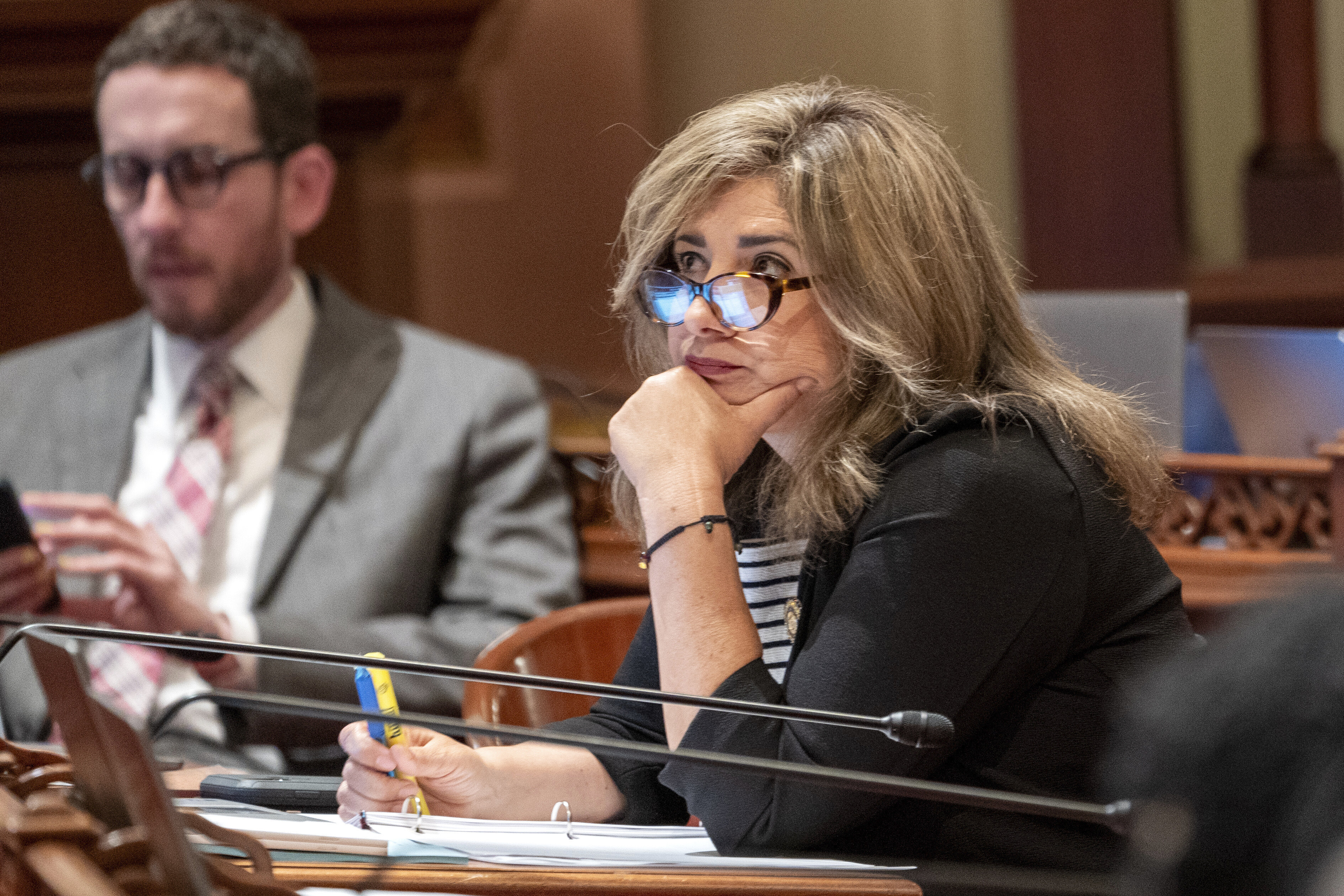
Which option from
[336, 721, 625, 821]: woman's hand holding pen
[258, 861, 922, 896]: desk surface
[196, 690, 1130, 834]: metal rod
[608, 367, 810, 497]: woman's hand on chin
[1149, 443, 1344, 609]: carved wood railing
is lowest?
[1149, 443, 1344, 609]: carved wood railing

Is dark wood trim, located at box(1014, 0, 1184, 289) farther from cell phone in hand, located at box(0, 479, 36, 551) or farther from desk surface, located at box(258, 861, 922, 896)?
desk surface, located at box(258, 861, 922, 896)

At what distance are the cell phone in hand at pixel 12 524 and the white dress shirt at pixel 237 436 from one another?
283 mm

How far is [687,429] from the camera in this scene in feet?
4.51

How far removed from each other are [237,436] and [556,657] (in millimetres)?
926

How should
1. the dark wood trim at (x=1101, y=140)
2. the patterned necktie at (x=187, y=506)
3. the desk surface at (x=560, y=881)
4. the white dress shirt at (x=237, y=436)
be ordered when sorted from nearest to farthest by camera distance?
the desk surface at (x=560, y=881), the patterned necktie at (x=187, y=506), the white dress shirt at (x=237, y=436), the dark wood trim at (x=1101, y=140)

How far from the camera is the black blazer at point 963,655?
3.94 feet

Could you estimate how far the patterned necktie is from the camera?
2281mm

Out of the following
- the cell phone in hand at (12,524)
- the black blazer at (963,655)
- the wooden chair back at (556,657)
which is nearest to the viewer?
the black blazer at (963,655)

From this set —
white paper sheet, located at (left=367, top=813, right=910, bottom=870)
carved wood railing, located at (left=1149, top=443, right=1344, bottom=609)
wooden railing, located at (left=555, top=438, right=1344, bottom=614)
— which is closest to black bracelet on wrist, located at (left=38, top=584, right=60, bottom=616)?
wooden railing, located at (left=555, top=438, right=1344, bottom=614)

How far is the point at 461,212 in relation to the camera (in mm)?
4254

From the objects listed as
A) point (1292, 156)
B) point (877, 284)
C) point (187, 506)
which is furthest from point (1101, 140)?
point (877, 284)

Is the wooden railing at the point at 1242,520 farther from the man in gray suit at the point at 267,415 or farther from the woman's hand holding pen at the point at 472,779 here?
the woman's hand holding pen at the point at 472,779

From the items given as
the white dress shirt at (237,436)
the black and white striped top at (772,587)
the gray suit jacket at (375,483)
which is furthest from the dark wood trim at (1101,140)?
the black and white striped top at (772,587)

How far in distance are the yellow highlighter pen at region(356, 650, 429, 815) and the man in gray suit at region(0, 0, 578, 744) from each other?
965mm
